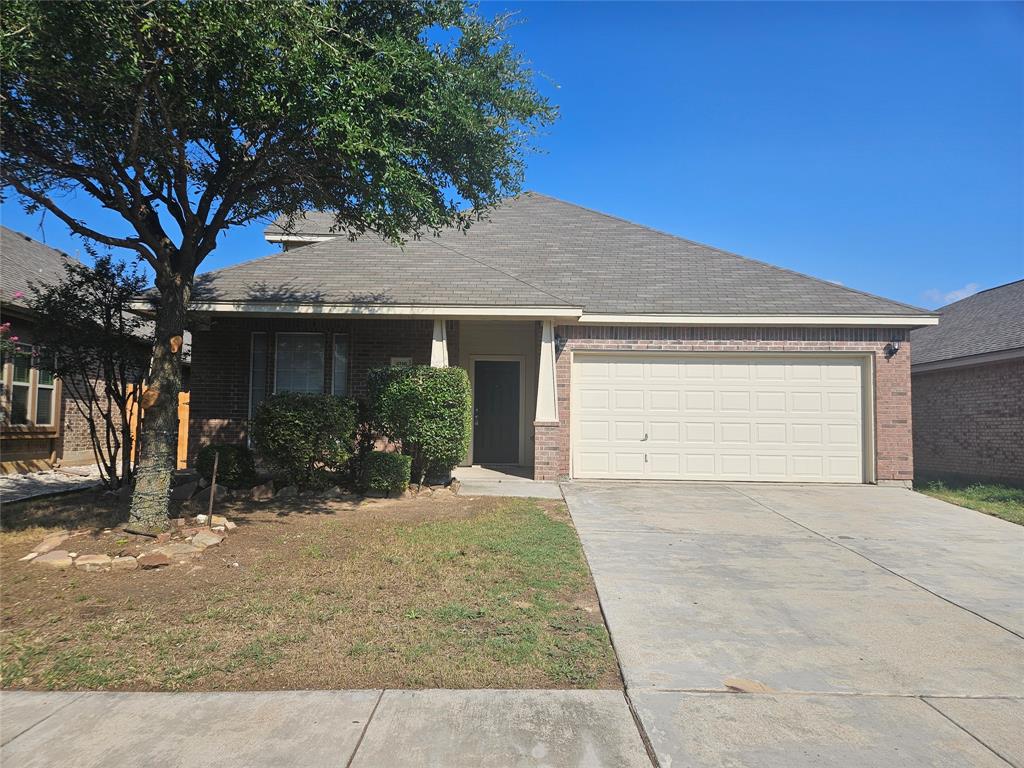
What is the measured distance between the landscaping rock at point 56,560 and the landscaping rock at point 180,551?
0.73 meters

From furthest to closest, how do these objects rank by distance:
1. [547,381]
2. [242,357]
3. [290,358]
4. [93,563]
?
[290,358] < [242,357] < [547,381] < [93,563]

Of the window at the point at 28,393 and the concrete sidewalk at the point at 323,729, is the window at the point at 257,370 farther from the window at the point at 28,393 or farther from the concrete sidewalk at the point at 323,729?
the concrete sidewalk at the point at 323,729

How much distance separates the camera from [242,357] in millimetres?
11531

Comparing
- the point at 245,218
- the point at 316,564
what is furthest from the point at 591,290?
the point at 316,564

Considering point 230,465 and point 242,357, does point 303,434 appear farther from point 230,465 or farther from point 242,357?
point 242,357

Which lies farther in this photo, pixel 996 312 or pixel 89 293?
pixel 996 312

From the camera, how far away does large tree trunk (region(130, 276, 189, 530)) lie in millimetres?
6578

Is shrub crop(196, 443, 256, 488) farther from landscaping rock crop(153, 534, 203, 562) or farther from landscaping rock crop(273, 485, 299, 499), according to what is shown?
landscaping rock crop(153, 534, 203, 562)

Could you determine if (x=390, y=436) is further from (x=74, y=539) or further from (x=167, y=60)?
(x=167, y=60)

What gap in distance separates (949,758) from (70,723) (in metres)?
4.38

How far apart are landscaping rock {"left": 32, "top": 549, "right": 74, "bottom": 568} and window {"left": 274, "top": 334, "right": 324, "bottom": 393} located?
19.6ft

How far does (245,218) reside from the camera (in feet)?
26.8

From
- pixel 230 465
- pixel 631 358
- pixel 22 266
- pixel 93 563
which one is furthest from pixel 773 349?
pixel 22 266

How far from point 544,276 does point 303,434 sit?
6.02 m
